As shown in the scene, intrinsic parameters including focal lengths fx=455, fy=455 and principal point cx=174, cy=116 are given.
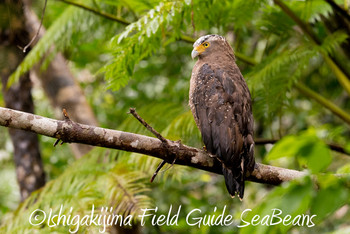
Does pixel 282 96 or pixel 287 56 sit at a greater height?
pixel 287 56

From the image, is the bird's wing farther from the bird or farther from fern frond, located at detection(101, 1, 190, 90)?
fern frond, located at detection(101, 1, 190, 90)

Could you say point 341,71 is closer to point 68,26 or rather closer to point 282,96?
point 282,96

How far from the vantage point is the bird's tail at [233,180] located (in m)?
2.32

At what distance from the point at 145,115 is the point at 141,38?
0.86 meters

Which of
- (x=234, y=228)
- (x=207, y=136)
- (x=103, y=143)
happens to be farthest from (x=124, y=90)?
(x=103, y=143)

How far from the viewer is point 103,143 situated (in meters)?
1.88

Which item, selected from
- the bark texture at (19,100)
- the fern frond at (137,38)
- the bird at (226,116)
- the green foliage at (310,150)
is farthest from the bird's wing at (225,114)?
the bark texture at (19,100)

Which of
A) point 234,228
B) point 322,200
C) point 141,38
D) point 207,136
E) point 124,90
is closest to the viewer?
point 322,200

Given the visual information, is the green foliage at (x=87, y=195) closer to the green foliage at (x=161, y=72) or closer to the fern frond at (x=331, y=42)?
the green foliage at (x=161, y=72)

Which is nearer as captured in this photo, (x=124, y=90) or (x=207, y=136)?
(x=207, y=136)

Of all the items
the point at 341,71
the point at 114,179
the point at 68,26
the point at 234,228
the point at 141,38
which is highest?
the point at 68,26

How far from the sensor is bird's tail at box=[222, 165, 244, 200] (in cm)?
232

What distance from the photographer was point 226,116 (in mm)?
2547

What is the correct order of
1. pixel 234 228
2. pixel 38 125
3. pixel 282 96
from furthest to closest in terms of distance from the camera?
1. pixel 234 228
2. pixel 282 96
3. pixel 38 125
